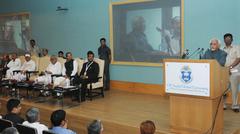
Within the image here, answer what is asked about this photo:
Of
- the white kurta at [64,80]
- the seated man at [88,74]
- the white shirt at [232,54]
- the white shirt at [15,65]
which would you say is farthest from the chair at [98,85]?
the white shirt at [232,54]

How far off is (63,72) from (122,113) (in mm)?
2487

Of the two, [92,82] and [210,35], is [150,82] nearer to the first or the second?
[92,82]

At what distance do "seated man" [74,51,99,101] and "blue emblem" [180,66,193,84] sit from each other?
10.3ft

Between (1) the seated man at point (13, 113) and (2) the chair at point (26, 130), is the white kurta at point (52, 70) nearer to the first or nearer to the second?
(1) the seated man at point (13, 113)

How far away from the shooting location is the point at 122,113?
5637mm

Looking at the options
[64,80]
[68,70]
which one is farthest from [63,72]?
[64,80]

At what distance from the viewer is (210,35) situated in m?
6.36

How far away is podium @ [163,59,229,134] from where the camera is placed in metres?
3.92

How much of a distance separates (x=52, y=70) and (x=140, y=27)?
2356 mm

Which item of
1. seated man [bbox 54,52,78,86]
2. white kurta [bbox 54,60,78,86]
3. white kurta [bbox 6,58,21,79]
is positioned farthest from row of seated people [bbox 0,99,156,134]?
white kurta [bbox 6,58,21,79]

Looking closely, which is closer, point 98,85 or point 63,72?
point 98,85

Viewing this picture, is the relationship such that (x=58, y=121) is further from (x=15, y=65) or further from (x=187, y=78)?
(x=15, y=65)

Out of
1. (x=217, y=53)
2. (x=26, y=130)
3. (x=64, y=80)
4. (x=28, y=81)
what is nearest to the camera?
(x=26, y=130)

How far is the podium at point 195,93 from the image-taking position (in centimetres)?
392
